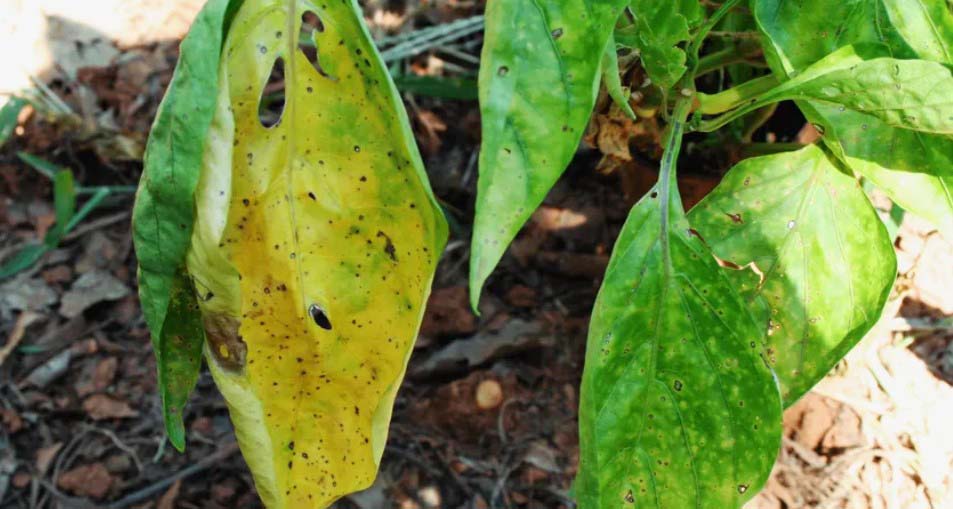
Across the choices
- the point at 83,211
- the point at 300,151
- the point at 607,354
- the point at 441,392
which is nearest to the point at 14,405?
the point at 83,211

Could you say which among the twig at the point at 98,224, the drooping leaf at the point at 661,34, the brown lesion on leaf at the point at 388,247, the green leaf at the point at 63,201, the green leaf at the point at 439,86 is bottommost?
the twig at the point at 98,224

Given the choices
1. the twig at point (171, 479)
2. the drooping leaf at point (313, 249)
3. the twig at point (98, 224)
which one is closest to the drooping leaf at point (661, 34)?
the drooping leaf at point (313, 249)

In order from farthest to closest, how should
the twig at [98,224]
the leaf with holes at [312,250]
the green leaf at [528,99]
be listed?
the twig at [98,224] → the leaf with holes at [312,250] → the green leaf at [528,99]

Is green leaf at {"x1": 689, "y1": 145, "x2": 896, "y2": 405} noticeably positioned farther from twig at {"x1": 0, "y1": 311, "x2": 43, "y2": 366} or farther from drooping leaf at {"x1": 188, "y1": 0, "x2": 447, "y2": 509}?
twig at {"x1": 0, "y1": 311, "x2": 43, "y2": 366}

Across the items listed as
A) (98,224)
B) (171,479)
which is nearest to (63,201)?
(98,224)

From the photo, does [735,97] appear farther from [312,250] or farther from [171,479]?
[171,479]

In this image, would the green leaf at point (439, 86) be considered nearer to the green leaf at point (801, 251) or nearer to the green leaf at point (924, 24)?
the green leaf at point (801, 251)

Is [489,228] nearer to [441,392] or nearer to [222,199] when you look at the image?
[222,199]
